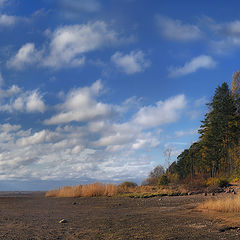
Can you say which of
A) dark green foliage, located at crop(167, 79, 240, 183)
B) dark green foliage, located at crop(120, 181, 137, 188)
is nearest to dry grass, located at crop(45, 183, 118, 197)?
dark green foliage, located at crop(120, 181, 137, 188)

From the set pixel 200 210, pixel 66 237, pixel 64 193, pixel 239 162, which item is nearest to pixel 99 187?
pixel 64 193

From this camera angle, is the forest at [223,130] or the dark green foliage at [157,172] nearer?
the forest at [223,130]

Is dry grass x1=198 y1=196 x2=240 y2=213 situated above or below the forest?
below

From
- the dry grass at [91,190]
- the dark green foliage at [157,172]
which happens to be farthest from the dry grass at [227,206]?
the dark green foliage at [157,172]

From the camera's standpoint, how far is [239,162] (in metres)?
25.2

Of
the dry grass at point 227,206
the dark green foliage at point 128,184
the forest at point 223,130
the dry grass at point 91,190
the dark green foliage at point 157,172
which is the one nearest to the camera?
the dry grass at point 227,206

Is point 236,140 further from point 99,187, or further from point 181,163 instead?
point 181,163

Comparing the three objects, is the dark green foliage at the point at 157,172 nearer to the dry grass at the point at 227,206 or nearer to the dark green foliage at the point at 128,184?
the dark green foliage at the point at 128,184

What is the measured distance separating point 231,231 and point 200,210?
4127 mm

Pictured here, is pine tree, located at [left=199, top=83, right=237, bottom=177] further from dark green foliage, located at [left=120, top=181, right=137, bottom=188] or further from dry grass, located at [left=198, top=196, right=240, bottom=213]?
dry grass, located at [left=198, top=196, right=240, bottom=213]

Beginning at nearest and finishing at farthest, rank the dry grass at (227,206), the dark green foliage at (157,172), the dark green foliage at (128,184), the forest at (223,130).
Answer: the dry grass at (227,206)
the dark green foliage at (128,184)
the forest at (223,130)
the dark green foliage at (157,172)

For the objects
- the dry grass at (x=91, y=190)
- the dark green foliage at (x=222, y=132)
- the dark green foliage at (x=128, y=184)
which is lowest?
the dark green foliage at (x=128, y=184)

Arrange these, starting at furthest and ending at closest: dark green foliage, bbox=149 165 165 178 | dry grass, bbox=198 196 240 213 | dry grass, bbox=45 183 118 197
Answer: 1. dark green foliage, bbox=149 165 165 178
2. dry grass, bbox=45 183 118 197
3. dry grass, bbox=198 196 240 213

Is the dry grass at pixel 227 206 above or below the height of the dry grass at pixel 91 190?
above
